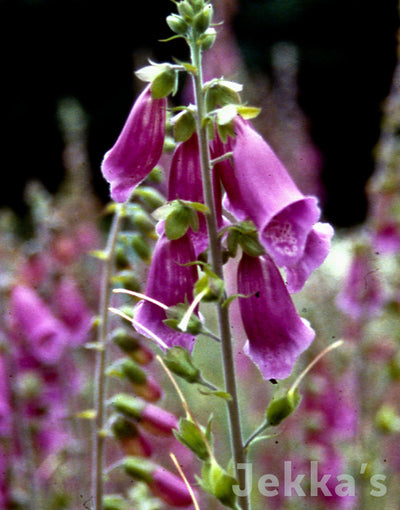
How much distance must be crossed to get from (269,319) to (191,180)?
0.14m

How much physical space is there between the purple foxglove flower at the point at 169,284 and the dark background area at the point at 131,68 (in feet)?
18.3

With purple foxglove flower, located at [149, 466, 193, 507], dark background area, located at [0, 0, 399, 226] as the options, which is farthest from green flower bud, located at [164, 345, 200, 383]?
dark background area, located at [0, 0, 399, 226]

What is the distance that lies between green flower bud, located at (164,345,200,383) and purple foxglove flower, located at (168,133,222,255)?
0.33ft

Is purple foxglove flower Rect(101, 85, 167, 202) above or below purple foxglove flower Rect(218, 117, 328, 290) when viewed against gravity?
above

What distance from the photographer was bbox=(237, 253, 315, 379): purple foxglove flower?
600 mm

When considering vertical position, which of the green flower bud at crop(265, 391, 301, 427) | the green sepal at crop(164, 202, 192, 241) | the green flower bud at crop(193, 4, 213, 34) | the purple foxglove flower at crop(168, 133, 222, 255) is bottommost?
the green flower bud at crop(265, 391, 301, 427)

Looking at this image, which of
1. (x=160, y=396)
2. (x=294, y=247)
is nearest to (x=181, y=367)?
(x=294, y=247)

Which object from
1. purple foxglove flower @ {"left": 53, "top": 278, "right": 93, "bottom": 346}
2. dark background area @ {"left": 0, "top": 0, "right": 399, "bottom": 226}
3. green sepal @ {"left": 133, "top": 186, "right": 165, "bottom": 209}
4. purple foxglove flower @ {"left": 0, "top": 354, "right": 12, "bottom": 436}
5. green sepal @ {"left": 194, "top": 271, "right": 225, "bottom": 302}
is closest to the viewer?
green sepal @ {"left": 194, "top": 271, "right": 225, "bottom": 302}

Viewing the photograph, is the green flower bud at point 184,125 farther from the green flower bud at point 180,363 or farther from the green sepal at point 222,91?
the green flower bud at point 180,363

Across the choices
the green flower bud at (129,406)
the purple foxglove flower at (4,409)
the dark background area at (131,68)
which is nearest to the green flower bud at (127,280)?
the green flower bud at (129,406)

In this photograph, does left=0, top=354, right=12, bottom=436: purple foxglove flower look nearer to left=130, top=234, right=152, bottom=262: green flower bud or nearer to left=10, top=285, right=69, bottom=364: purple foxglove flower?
left=10, top=285, right=69, bottom=364: purple foxglove flower

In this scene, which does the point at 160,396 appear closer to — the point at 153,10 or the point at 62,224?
the point at 62,224

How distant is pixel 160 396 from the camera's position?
2.98 ft

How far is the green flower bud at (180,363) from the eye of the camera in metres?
0.57
